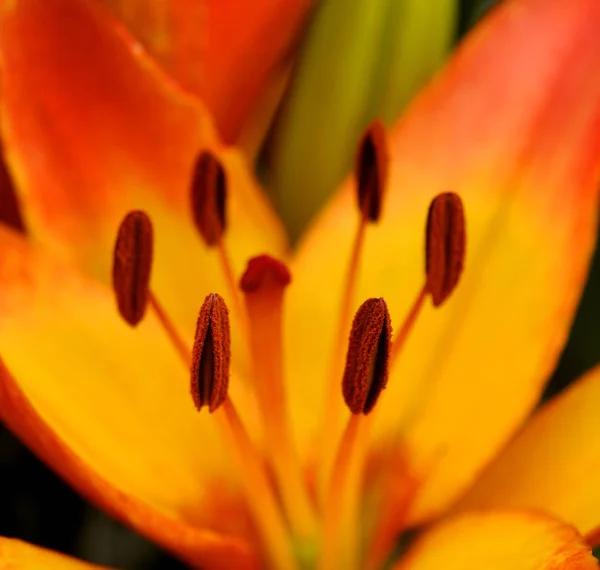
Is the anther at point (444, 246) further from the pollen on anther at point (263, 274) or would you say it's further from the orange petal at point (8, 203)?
the orange petal at point (8, 203)

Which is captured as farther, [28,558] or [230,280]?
[230,280]

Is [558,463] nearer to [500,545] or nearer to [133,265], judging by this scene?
[500,545]

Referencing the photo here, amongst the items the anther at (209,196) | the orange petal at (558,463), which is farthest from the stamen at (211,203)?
the orange petal at (558,463)

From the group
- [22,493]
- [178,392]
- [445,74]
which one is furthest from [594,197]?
[22,493]

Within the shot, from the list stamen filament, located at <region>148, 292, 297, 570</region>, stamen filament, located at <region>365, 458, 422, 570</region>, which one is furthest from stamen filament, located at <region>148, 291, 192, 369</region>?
stamen filament, located at <region>365, 458, 422, 570</region>

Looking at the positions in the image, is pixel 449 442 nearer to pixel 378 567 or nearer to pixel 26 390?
pixel 378 567

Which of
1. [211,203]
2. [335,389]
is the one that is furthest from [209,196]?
[335,389]
